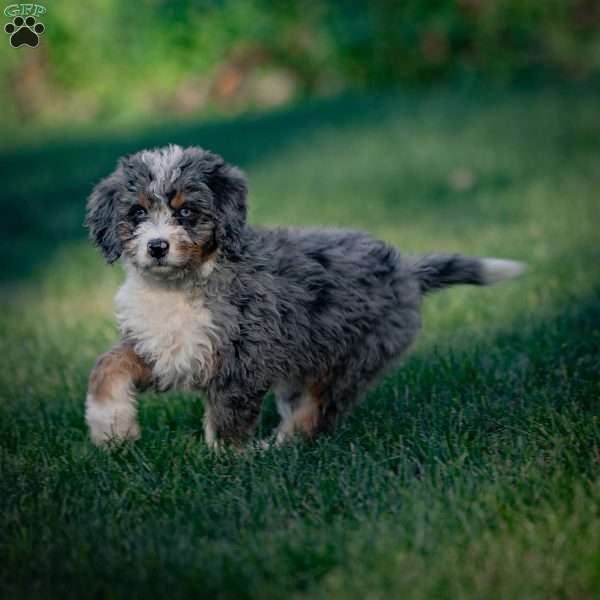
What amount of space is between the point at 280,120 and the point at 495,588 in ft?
40.8

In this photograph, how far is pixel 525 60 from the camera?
17.7 m

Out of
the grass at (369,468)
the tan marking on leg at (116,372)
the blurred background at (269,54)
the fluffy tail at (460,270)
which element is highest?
the blurred background at (269,54)

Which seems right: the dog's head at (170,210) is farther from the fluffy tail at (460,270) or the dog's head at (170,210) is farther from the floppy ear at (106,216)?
the fluffy tail at (460,270)

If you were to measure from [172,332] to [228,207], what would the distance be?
0.57 metres

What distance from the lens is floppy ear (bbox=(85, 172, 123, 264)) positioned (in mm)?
4254

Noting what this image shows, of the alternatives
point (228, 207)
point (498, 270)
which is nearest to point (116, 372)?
point (228, 207)

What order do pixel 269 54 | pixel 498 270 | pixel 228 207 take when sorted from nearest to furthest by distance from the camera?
1. pixel 228 207
2. pixel 498 270
3. pixel 269 54

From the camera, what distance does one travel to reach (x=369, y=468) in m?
3.75

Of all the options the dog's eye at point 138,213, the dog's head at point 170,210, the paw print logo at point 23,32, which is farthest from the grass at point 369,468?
the paw print logo at point 23,32

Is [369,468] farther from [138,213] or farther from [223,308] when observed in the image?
[138,213]

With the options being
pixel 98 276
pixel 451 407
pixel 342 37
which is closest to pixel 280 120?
pixel 342 37

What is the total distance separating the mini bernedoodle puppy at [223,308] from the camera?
4.07 m

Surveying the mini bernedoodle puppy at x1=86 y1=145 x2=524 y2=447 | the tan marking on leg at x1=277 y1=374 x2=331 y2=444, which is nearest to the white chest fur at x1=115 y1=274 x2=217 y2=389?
the mini bernedoodle puppy at x1=86 y1=145 x2=524 y2=447

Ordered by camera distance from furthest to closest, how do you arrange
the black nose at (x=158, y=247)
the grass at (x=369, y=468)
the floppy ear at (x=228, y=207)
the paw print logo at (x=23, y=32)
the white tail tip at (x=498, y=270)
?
1. the paw print logo at (x=23, y=32)
2. the white tail tip at (x=498, y=270)
3. the floppy ear at (x=228, y=207)
4. the black nose at (x=158, y=247)
5. the grass at (x=369, y=468)
